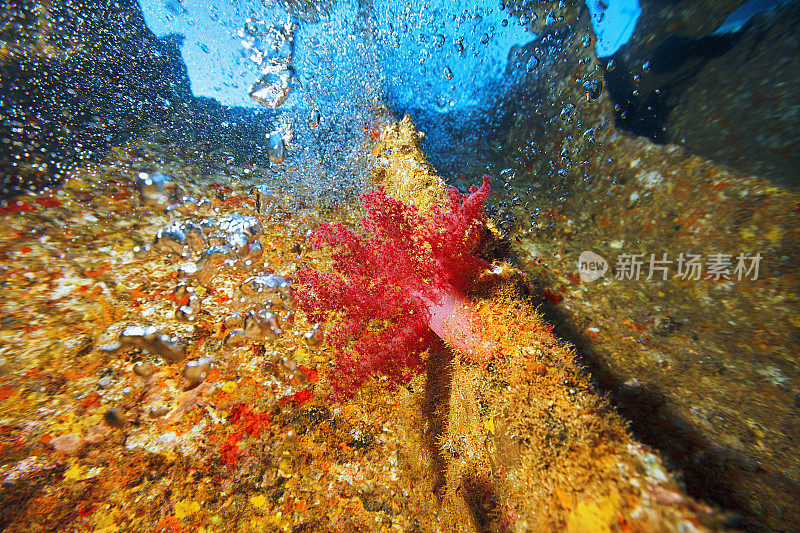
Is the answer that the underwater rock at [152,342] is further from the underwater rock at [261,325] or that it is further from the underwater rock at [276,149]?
the underwater rock at [276,149]

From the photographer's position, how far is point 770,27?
2.47m

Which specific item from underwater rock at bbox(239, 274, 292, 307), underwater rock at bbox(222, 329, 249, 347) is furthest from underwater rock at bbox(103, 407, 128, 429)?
underwater rock at bbox(239, 274, 292, 307)

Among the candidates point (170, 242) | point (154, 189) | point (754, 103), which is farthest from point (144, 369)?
point (754, 103)

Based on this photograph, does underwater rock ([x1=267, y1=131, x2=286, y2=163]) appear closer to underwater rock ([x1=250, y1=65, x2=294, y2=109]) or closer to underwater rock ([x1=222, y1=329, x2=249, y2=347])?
underwater rock ([x1=250, y1=65, x2=294, y2=109])

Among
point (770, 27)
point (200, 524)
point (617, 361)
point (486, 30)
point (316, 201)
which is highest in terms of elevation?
point (486, 30)

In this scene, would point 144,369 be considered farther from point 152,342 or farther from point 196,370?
point 196,370

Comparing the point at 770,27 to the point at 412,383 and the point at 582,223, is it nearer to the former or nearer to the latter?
the point at 582,223

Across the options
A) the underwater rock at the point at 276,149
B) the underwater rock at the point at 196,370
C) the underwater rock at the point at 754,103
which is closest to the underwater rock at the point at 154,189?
the underwater rock at the point at 276,149

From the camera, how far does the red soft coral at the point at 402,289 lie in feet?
7.93

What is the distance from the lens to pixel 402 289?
2514 millimetres

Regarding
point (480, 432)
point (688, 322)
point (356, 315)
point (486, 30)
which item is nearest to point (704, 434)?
point (688, 322)

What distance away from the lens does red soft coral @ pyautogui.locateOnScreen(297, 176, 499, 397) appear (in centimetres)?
242

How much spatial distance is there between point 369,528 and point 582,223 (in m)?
3.94

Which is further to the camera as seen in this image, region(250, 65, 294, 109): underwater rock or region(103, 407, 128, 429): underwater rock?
region(250, 65, 294, 109): underwater rock
